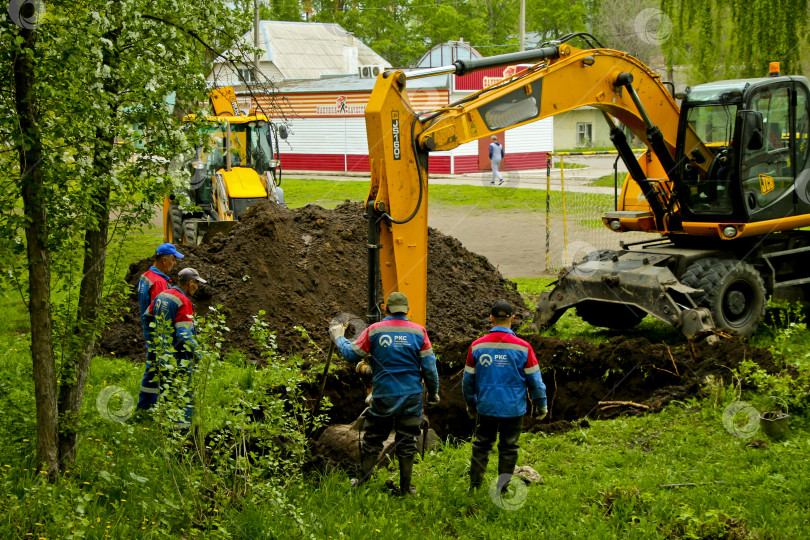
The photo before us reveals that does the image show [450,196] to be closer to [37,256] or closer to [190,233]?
[190,233]

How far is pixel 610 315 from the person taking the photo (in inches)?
447

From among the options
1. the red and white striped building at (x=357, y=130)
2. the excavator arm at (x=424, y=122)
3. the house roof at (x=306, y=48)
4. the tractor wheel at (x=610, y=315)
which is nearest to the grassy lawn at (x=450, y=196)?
the red and white striped building at (x=357, y=130)

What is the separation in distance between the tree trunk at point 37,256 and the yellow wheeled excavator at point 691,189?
4.79m

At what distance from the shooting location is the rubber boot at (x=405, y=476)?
21.0 ft

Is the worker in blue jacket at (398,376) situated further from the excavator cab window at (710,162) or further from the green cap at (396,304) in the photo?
the excavator cab window at (710,162)

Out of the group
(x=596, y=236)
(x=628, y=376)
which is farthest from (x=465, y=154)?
(x=628, y=376)

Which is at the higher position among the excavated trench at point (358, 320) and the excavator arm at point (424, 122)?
the excavator arm at point (424, 122)

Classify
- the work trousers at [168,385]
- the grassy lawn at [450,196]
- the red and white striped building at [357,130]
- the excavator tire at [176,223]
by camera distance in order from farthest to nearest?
1. the red and white striped building at [357,130]
2. the grassy lawn at [450,196]
3. the excavator tire at [176,223]
4. the work trousers at [168,385]

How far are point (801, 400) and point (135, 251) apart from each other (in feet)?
50.2

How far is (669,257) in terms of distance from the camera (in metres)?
10.5

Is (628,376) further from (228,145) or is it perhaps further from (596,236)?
(228,145)

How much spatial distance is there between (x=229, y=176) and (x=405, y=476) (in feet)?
36.8

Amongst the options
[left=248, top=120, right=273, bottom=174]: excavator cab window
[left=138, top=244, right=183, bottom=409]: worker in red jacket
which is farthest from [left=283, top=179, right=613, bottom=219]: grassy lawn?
[left=138, top=244, right=183, bottom=409]: worker in red jacket

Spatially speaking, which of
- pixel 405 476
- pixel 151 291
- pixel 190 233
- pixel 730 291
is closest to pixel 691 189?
pixel 730 291
